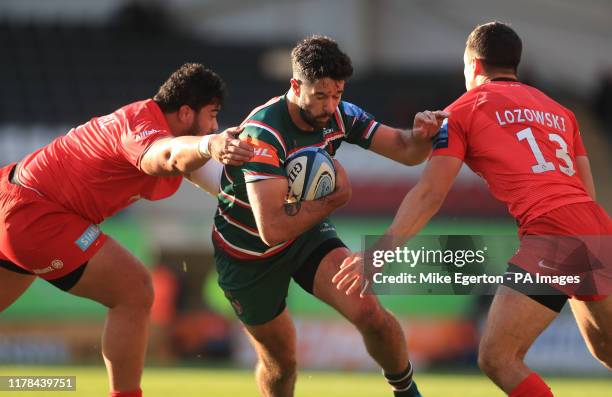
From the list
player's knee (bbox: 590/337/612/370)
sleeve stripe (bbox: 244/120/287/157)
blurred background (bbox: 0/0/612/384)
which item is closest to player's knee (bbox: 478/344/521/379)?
player's knee (bbox: 590/337/612/370)

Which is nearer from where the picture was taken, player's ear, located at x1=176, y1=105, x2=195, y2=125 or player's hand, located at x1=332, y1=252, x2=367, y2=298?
player's hand, located at x1=332, y1=252, x2=367, y2=298

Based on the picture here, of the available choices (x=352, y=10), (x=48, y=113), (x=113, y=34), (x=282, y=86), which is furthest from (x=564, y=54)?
(x=48, y=113)

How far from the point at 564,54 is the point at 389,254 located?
19.5 m

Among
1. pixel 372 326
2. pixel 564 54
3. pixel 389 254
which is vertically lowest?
pixel 564 54

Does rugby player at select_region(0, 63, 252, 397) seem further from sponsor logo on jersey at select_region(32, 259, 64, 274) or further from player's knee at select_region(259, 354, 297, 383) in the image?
player's knee at select_region(259, 354, 297, 383)

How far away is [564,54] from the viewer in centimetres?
Answer: 2452

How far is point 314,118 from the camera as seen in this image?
6.64 meters

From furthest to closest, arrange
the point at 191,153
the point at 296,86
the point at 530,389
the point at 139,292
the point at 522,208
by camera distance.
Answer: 1. the point at 139,292
2. the point at 296,86
3. the point at 191,153
4. the point at 522,208
5. the point at 530,389

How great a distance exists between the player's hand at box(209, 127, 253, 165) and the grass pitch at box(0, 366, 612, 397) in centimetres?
390

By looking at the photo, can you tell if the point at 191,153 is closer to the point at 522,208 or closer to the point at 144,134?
the point at 144,134

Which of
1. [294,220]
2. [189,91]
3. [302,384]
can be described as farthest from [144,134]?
[302,384]

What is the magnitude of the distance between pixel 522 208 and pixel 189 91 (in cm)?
248

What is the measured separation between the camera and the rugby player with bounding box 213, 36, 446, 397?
6.52 metres

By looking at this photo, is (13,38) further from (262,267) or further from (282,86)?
(262,267)
